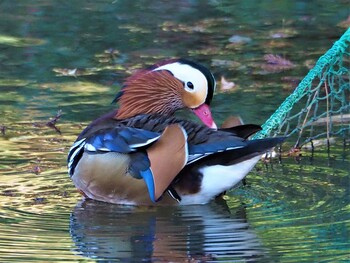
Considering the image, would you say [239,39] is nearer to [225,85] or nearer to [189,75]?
[225,85]

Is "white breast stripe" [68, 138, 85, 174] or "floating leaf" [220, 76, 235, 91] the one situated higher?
"white breast stripe" [68, 138, 85, 174]

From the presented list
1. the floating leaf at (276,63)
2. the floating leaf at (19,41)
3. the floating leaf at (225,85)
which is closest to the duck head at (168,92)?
the floating leaf at (225,85)

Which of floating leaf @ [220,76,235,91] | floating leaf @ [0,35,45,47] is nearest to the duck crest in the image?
floating leaf @ [220,76,235,91]

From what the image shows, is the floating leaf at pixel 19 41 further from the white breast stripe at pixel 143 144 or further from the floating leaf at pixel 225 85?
the white breast stripe at pixel 143 144

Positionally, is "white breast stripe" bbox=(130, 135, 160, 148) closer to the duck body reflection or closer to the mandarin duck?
the mandarin duck

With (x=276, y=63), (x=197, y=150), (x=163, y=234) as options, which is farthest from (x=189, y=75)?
(x=276, y=63)

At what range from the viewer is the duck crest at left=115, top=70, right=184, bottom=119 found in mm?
7246

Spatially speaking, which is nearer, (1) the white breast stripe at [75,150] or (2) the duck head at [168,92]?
(1) the white breast stripe at [75,150]

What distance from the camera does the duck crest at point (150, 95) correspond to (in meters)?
7.25

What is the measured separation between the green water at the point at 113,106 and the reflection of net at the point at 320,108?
0.23m

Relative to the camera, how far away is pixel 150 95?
732 centimetres

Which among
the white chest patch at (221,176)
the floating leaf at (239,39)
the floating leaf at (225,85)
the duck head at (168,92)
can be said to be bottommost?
the floating leaf at (225,85)

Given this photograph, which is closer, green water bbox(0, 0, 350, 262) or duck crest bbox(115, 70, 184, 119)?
green water bbox(0, 0, 350, 262)

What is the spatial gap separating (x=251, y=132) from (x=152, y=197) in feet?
2.24
